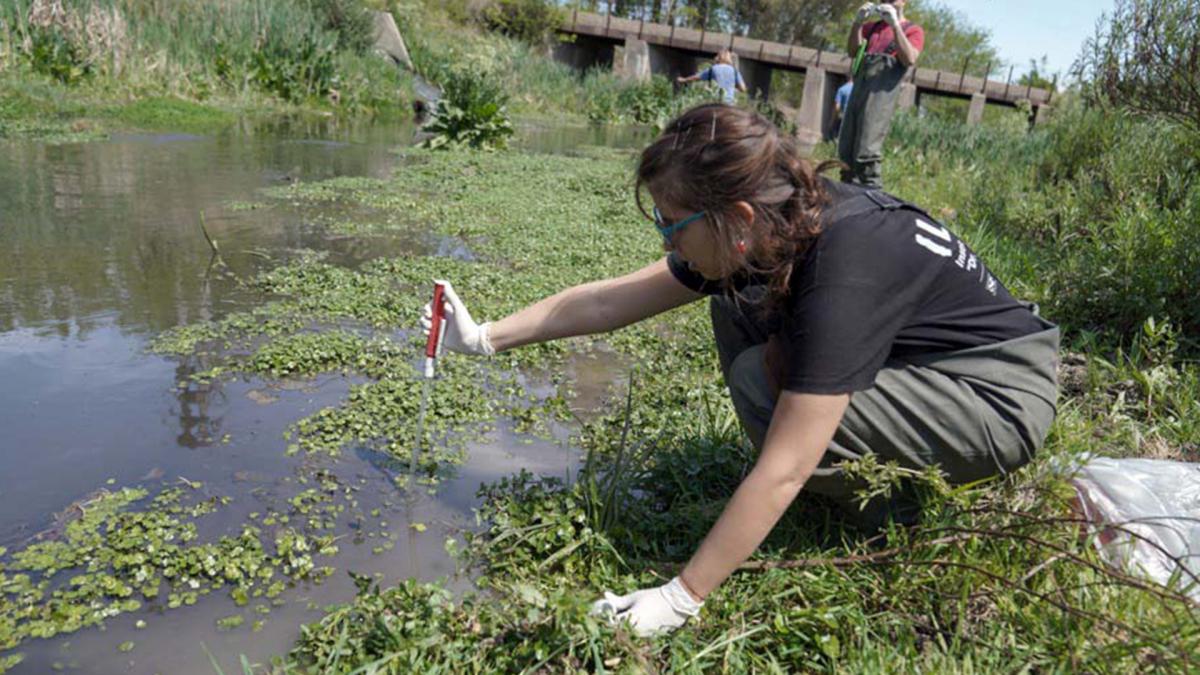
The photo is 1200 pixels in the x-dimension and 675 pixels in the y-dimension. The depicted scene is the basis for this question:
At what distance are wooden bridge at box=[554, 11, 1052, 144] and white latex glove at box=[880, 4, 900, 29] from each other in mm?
17756

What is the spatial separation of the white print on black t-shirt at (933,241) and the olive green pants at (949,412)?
11.4 inches

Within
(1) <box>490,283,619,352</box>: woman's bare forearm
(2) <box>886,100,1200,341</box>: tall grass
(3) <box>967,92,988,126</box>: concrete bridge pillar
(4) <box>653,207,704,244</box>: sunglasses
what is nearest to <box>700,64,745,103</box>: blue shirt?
(2) <box>886,100,1200,341</box>: tall grass

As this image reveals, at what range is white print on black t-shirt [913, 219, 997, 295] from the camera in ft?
6.53

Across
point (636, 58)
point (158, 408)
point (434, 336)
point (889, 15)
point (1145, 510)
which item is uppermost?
Result: point (889, 15)

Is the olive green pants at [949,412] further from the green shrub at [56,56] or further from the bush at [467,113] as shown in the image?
the green shrub at [56,56]

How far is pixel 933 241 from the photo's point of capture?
201 cm

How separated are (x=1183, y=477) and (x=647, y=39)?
87.2ft

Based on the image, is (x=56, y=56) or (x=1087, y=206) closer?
(x=1087, y=206)

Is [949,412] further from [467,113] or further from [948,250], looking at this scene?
[467,113]

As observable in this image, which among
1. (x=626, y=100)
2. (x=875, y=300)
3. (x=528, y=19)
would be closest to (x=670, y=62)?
(x=528, y=19)

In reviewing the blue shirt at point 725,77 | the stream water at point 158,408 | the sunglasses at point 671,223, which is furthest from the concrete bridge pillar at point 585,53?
the sunglasses at point 671,223

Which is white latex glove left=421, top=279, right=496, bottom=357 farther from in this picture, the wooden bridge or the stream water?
the wooden bridge

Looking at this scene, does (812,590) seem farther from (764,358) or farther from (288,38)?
(288,38)

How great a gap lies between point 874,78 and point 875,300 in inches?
202
